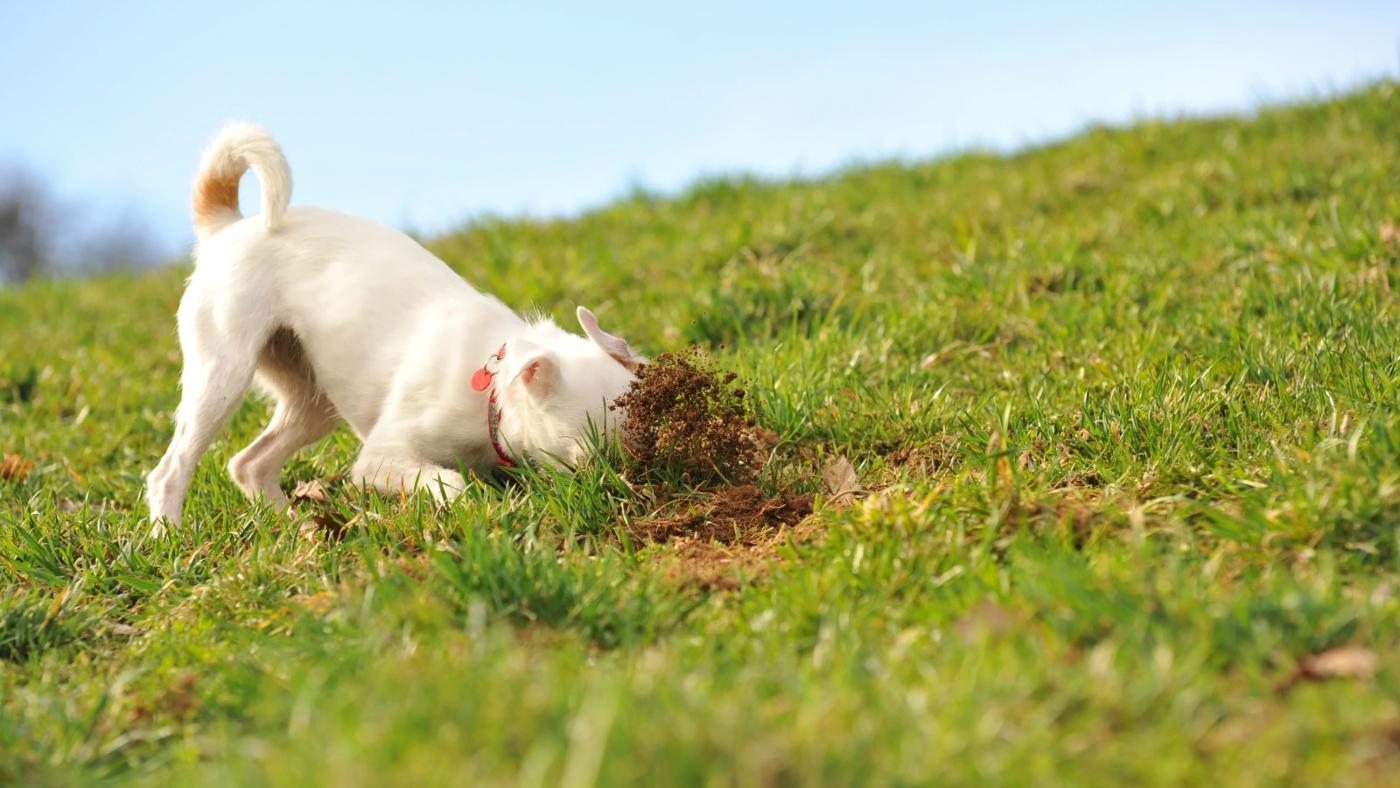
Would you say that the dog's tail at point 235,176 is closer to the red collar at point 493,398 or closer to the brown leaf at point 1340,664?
the red collar at point 493,398

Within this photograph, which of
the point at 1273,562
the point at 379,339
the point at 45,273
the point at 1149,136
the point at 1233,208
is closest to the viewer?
the point at 1273,562

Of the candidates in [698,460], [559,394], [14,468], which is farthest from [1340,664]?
[14,468]

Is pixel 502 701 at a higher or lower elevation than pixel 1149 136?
lower

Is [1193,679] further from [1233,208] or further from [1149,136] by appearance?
[1149,136]

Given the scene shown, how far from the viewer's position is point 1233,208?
659 cm

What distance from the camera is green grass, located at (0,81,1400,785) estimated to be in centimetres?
186

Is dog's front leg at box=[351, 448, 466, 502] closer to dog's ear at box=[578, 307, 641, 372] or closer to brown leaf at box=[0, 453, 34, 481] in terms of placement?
dog's ear at box=[578, 307, 641, 372]

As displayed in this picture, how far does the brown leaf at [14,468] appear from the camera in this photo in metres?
4.78

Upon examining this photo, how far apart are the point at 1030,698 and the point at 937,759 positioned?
0.28 metres

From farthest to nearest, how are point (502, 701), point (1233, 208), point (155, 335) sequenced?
point (155, 335) → point (1233, 208) → point (502, 701)

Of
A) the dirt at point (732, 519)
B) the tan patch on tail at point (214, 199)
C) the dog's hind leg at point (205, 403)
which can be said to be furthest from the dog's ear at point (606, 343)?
the tan patch on tail at point (214, 199)

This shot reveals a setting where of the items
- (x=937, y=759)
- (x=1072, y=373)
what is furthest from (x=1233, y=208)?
(x=937, y=759)

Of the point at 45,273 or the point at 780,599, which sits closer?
the point at 780,599

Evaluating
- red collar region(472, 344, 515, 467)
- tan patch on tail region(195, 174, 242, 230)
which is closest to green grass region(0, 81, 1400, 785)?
red collar region(472, 344, 515, 467)
